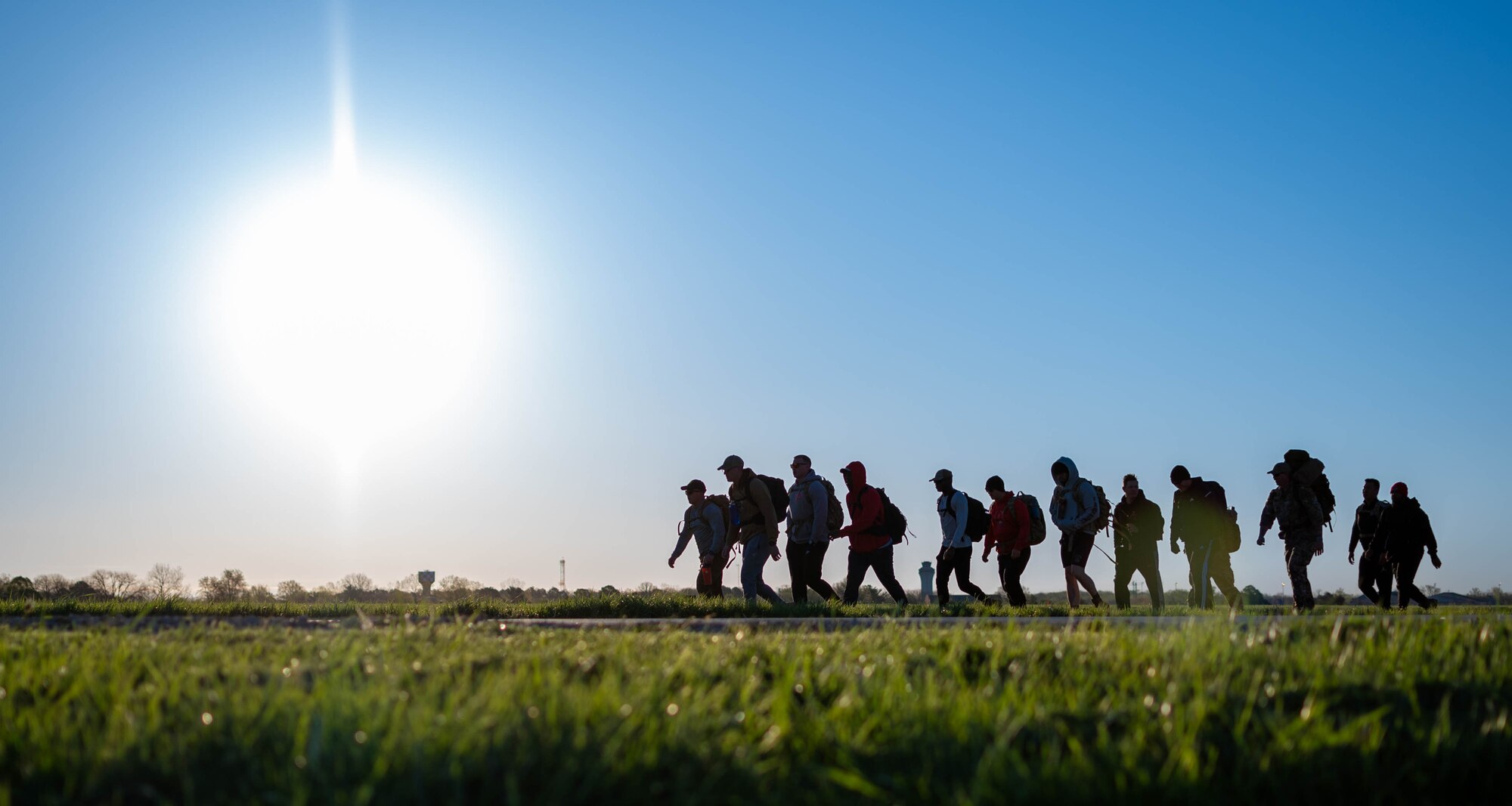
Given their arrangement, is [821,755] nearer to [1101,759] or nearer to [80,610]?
[1101,759]

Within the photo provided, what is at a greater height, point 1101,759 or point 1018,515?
point 1018,515

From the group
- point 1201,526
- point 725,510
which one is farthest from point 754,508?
point 1201,526

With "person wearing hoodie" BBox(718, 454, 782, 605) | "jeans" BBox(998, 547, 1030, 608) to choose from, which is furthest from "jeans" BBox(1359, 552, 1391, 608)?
"person wearing hoodie" BBox(718, 454, 782, 605)

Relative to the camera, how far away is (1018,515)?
49.6 feet

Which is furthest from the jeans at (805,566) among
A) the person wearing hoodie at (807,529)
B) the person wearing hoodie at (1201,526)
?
the person wearing hoodie at (1201,526)

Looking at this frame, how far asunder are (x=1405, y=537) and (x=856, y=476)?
308 inches

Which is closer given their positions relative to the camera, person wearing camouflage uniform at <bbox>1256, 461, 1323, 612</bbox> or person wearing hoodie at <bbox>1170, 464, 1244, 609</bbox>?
person wearing camouflage uniform at <bbox>1256, 461, 1323, 612</bbox>

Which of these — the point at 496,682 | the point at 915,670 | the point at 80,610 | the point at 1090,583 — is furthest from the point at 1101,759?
the point at 1090,583

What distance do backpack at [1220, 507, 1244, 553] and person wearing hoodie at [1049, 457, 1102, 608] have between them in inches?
72.4

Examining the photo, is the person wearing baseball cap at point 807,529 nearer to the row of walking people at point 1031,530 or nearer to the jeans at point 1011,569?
the row of walking people at point 1031,530

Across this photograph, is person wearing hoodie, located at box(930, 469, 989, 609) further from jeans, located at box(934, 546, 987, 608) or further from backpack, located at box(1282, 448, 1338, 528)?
backpack, located at box(1282, 448, 1338, 528)

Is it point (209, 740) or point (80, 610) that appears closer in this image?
point (209, 740)

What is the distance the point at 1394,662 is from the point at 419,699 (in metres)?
3.91

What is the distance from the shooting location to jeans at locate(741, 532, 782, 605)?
44.9 ft
